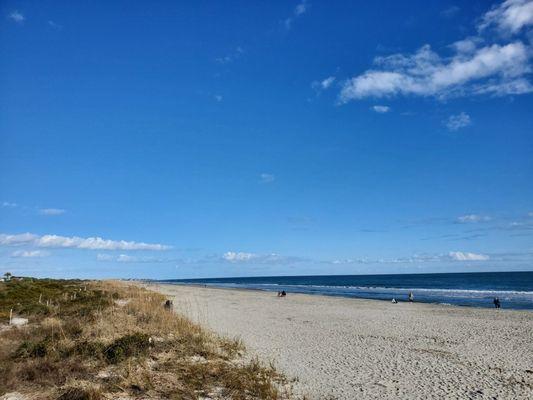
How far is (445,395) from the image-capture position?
9594 mm

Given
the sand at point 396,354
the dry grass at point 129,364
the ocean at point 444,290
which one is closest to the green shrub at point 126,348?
the dry grass at point 129,364

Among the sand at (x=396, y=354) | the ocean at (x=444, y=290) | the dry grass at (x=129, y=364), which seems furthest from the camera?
the ocean at (x=444, y=290)

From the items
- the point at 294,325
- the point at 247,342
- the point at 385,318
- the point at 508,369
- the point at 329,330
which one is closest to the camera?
the point at 508,369

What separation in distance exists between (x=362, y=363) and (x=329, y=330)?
723 cm

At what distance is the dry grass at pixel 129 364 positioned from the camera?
8703mm

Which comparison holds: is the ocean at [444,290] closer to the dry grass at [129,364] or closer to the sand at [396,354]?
the sand at [396,354]

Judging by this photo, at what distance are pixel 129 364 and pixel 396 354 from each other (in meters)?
8.95

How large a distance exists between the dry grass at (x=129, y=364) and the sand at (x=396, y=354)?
1.48 metres

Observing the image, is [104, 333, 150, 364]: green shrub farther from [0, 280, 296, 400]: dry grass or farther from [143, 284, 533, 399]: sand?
[143, 284, 533, 399]: sand

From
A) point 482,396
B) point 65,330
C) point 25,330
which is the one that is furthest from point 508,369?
point 25,330

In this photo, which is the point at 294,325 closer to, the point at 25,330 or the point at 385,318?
the point at 385,318

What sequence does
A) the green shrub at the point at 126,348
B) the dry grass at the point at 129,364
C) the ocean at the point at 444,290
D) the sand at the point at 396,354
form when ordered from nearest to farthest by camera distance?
the dry grass at the point at 129,364 < the sand at the point at 396,354 < the green shrub at the point at 126,348 < the ocean at the point at 444,290

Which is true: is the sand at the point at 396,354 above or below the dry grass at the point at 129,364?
below

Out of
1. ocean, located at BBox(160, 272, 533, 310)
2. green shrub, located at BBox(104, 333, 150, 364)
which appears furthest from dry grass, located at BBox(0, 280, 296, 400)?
ocean, located at BBox(160, 272, 533, 310)
